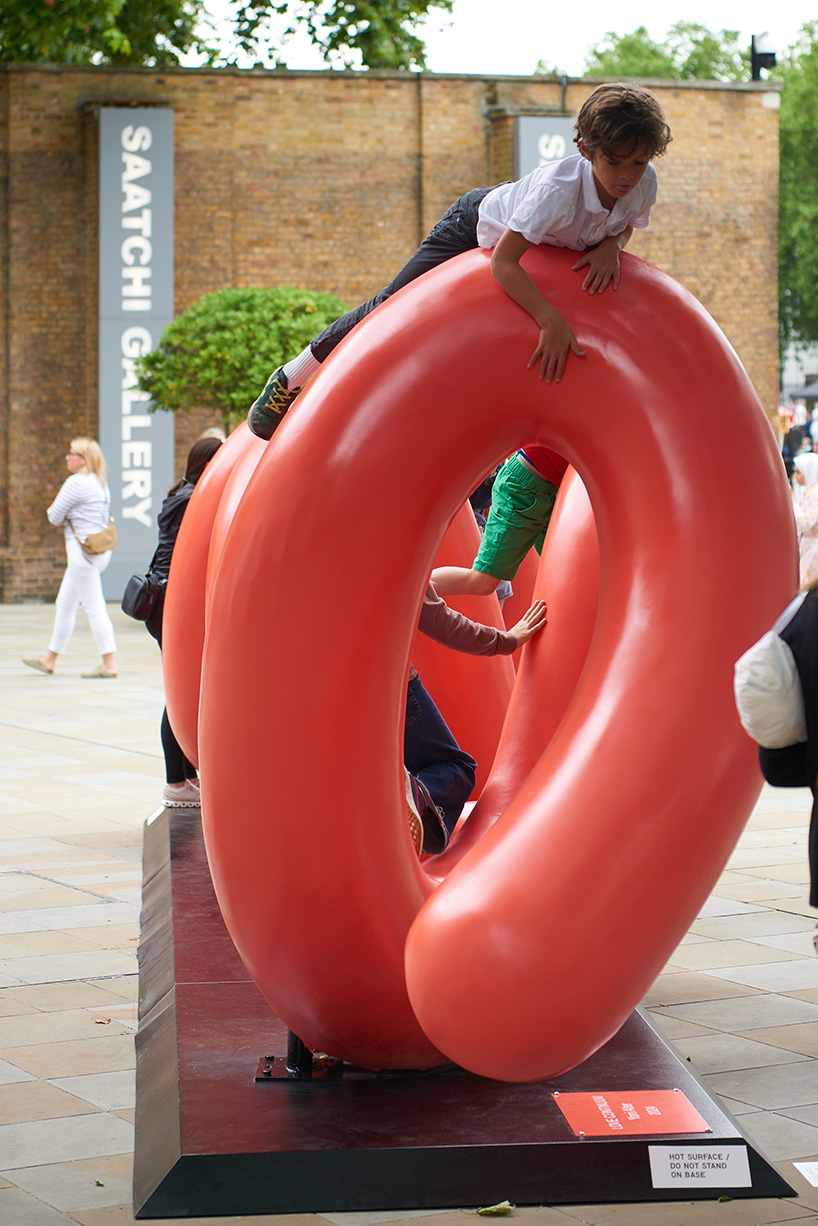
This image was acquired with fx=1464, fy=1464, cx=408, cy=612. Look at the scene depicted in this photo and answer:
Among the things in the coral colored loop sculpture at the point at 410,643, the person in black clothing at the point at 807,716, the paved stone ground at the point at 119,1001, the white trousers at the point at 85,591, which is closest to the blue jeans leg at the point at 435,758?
the coral colored loop sculpture at the point at 410,643

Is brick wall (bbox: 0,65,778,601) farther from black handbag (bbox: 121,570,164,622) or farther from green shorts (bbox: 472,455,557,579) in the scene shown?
green shorts (bbox: 472,455,557,579)

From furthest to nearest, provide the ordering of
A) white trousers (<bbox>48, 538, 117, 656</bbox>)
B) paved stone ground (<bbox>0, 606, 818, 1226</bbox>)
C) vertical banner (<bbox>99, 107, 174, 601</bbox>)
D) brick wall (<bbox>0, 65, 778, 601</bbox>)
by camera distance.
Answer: brick wall (<bbox>0, 65, 778, 601</bbox>)
vertical banner (<bbox>99, 107, 174, 601</bbox>)
white trousers (<bbox>48, 538, 117, 656</bbox>)
paved stone ground (<bbox>0, 606, 818, 1226</bbox>)

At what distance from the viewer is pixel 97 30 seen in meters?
24.0

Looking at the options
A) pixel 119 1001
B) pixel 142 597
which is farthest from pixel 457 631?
pixel 142 597

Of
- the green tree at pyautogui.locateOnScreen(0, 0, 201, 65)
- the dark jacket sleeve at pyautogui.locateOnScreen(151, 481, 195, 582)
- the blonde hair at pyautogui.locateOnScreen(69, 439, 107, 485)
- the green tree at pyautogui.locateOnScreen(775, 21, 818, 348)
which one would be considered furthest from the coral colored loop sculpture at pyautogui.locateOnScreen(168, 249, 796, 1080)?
the green tree at pyautogui.locateOnScreen(775, 21, 818, 348)

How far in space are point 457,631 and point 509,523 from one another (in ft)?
1.94

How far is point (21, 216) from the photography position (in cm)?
2233

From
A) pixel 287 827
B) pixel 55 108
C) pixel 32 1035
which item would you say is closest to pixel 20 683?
pixel 32 1035

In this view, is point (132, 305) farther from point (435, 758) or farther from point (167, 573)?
point (435, 758)

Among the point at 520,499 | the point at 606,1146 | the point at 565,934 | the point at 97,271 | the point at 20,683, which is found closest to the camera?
the point at 565,934

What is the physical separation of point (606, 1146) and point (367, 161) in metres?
21.2

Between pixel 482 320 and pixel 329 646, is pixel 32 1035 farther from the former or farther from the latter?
pixel 482 320

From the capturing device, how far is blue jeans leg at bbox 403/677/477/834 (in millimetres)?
4301

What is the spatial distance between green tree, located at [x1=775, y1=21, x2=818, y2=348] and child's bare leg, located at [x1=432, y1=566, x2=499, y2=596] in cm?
4034
